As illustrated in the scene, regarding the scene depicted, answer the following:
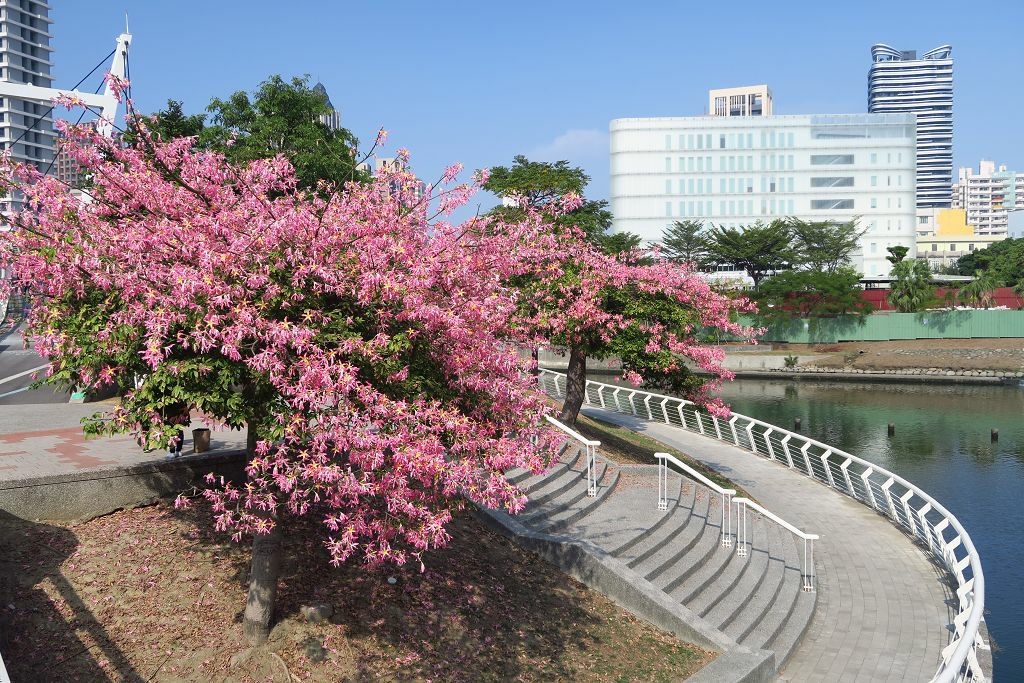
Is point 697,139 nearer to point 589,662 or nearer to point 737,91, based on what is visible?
point 737,91

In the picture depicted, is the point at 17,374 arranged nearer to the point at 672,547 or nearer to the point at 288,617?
the point at 288,617

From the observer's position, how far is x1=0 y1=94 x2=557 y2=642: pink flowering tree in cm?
772

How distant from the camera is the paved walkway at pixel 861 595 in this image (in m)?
12.1

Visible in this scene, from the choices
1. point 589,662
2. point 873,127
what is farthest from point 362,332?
point 873,127

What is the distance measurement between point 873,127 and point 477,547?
363 feet

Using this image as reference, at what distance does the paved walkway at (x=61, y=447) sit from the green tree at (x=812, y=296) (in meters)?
60.1

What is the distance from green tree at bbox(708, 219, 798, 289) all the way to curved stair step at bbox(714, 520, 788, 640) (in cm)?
7072

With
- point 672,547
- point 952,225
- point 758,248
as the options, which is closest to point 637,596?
point 672,547

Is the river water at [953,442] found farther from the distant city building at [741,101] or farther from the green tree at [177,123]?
the distant city building at [741,101]

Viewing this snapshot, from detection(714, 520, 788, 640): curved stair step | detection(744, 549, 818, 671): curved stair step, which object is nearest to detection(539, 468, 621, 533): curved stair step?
detection(714, 520, 788, 640): curved stair step

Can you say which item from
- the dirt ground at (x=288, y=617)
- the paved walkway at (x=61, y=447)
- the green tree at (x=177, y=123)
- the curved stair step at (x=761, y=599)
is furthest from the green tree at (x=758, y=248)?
the dirt ground at (x=288, y=617)

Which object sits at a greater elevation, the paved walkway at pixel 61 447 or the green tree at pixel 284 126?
the green tree at pixel 284 126

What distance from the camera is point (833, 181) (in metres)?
108

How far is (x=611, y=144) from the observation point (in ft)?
357
